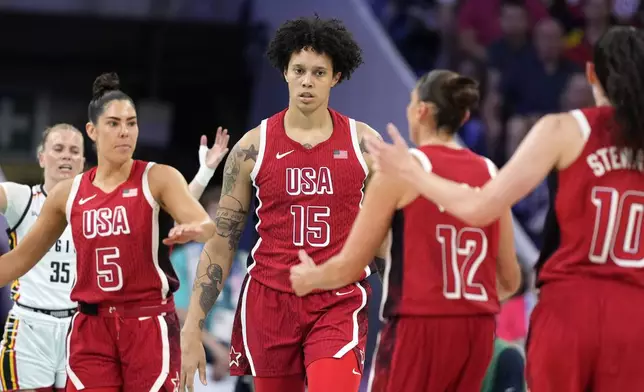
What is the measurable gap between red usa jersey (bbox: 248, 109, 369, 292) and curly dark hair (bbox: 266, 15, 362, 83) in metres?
0.38

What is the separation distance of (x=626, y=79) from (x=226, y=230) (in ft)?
7.68

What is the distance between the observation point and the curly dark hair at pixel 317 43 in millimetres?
5594

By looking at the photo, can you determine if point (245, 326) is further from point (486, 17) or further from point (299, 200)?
point (486, 17)

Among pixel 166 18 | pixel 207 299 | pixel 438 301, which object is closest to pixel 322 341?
pixel 207 299

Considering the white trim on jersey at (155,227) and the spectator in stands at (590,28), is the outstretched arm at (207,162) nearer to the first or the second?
the white trim on jersey at (155,227)

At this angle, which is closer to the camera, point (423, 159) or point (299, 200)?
point (423, 159)

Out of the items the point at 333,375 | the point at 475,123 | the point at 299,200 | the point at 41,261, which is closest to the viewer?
the point at 333,375

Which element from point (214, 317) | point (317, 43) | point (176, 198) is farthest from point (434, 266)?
point (214, 317)

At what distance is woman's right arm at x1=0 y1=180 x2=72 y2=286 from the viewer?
215 inches

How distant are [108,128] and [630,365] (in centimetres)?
273

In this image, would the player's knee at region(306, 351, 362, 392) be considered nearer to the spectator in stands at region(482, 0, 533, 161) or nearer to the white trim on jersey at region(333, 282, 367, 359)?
the white trim on jersey at region(333, 282, 367, 359)

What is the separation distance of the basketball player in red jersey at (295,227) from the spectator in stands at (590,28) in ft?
20.4

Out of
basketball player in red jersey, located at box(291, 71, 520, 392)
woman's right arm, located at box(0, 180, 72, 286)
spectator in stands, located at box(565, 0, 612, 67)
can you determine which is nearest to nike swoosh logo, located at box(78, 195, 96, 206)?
woman's right arm, located at box(0, 180, 72, 286)

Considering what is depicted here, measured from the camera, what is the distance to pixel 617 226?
3869 mm
